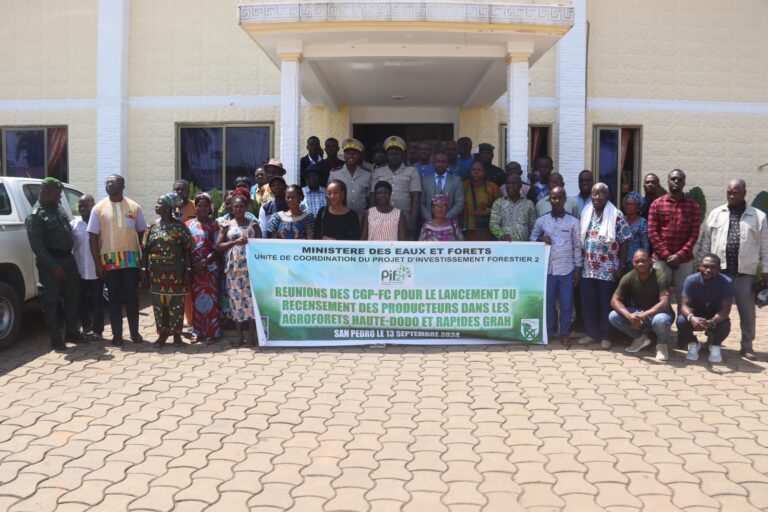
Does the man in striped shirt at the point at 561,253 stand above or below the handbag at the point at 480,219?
below

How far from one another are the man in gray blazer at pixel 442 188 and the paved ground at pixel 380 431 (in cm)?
166

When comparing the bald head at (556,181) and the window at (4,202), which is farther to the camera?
the bald head at (556,181)

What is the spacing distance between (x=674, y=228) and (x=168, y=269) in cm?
486

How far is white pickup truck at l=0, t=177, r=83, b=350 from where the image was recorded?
718 centimetres

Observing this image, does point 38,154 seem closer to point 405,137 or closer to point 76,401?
point 405,137

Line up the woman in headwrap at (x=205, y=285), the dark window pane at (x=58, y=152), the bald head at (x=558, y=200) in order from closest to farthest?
the bald head at (x=558, y=200) < the woman in headwrap at (x=205, y=285) < the dark window pane at (x=58, y=152)

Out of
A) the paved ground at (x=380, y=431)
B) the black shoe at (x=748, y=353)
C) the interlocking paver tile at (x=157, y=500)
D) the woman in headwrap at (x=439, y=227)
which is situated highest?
the woman in headwrap at (x=439, y=227)

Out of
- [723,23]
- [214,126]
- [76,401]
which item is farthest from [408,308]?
[723,23]

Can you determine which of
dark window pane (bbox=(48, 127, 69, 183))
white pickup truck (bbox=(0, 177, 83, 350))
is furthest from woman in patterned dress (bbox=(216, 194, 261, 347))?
dark window pane (bbox=(48, 127, 69, 183))

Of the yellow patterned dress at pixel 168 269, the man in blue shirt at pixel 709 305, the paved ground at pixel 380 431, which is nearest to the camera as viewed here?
the paved ground at pixel 380 431

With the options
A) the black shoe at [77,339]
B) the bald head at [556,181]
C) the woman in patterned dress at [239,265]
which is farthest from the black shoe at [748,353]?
the black shoe at [77,339]

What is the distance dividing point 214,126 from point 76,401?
309 inches

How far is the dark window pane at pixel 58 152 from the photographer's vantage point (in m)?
12.8

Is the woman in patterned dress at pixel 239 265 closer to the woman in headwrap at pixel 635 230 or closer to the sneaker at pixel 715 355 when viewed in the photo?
the woman in headwrap at pixel 635 230
